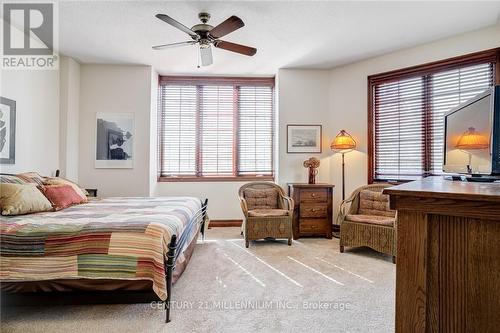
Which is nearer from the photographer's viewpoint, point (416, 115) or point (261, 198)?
point (416, 115)

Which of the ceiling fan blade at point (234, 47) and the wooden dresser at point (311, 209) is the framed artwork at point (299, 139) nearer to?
the wooden dresser at point (311, 209)

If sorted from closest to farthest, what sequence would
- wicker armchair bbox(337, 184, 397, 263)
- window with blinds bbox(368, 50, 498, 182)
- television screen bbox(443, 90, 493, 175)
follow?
1. television screen bbox(443, 90, 493, 175)
2. wicker armchair bbox(337, 184, 397, 263)
3. window with blinds bbox(368, 50, 498, 182)

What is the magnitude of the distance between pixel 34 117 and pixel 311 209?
3.97 metres

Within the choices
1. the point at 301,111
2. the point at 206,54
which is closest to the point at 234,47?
the point at 206,54

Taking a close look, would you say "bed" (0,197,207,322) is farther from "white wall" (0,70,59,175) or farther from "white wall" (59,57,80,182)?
"white wall" (59,57,80,182)

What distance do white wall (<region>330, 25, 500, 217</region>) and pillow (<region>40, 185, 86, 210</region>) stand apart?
375cm

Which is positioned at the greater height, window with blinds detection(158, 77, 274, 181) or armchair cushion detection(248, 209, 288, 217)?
window with blinds detection(158, 77, 274, 181)

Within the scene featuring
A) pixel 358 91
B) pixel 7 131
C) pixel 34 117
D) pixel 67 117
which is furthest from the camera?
pixel 358 91

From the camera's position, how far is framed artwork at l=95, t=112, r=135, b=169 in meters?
4.43

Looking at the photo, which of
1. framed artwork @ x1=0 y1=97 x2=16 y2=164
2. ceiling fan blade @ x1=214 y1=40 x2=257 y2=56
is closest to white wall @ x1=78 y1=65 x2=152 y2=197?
framed artwork @ x1=0 y1=97 x2=16 y2=164

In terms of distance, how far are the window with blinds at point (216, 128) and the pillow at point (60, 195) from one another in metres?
2.10

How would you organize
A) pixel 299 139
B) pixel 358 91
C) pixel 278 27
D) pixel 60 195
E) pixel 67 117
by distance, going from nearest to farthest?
pixel 60 195 < pixel 278 27 < pixel 67 117 < pixel 358 91 < pixel 299 139

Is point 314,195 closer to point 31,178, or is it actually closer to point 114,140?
point 114,140

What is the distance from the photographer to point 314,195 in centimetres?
409
